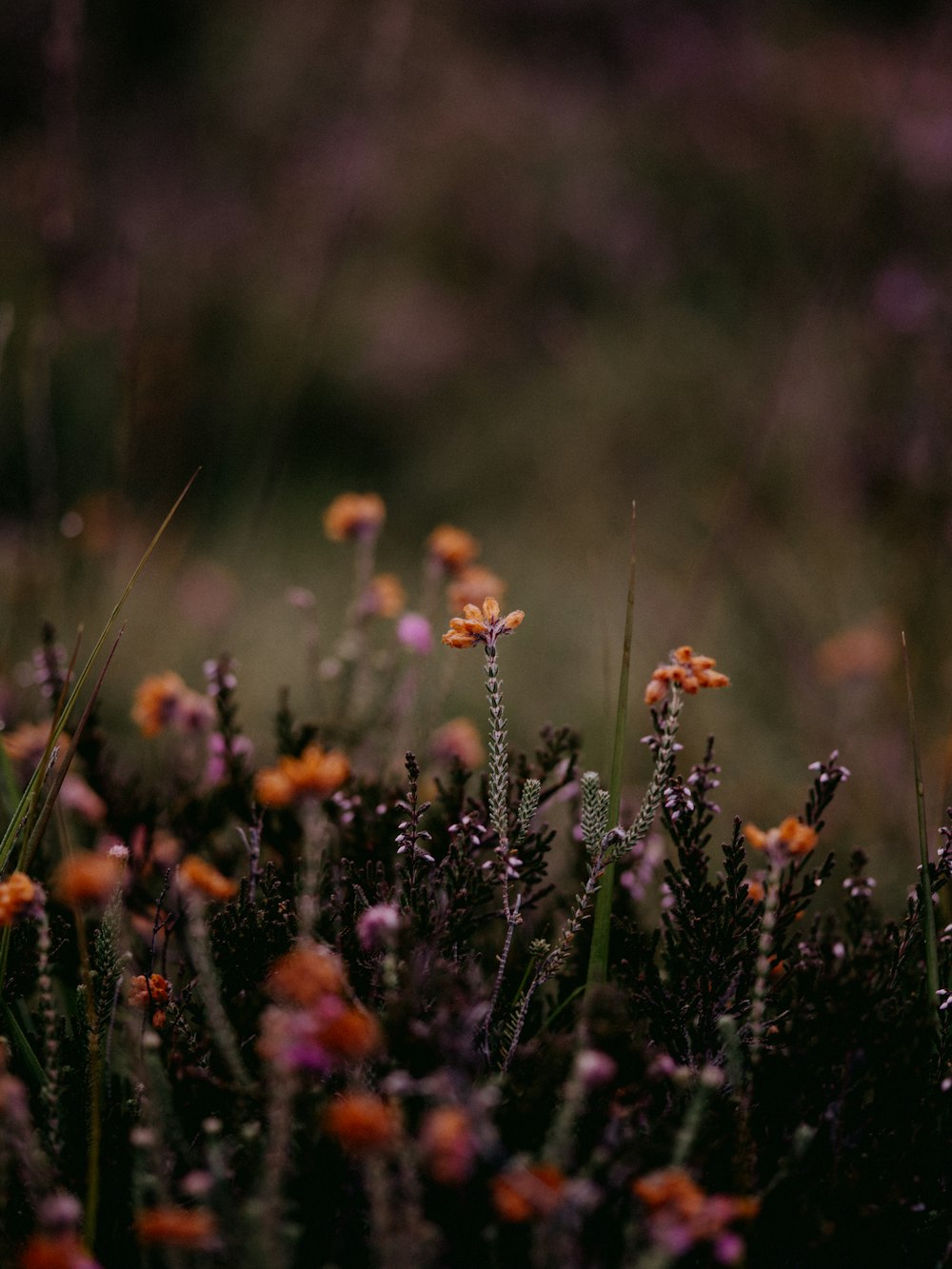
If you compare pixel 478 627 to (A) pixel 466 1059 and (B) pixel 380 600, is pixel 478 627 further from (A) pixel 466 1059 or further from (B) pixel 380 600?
(B) pixel 380 600

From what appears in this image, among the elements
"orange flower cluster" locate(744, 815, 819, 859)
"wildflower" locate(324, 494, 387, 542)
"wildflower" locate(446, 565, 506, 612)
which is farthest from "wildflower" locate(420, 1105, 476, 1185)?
"wildflower" locate(324, 494, 387, 542)

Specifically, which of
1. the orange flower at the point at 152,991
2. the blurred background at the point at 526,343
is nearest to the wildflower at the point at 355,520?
the blurred background at the point at 526,343

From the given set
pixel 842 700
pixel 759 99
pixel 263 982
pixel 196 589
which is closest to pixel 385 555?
pixel 196 589

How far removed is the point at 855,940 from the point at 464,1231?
51cm

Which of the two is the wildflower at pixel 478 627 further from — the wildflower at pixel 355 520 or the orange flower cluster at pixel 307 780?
the wildflower at pixel 355 520

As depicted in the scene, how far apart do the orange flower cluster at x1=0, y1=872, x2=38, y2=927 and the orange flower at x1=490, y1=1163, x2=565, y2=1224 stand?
480mm

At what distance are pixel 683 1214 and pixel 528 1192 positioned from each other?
0.38 ft

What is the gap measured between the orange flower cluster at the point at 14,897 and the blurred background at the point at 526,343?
0.94 metres

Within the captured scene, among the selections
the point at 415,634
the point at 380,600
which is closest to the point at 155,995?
the point at 415,634

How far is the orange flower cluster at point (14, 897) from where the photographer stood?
83cm

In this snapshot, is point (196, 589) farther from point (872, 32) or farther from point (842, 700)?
point (872, 32)

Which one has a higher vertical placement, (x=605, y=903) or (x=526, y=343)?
(x=526, y=343)

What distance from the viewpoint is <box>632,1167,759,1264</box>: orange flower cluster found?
634mm

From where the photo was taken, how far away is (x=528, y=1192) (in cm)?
63
